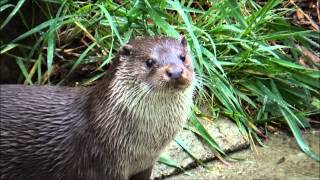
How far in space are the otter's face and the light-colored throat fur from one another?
0.13 feet

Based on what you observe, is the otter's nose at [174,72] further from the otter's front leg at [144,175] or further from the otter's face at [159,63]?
the otter's front leg at [144,175]

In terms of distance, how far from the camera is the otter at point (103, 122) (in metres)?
2.95

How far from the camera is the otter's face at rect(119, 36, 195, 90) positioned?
2.81m

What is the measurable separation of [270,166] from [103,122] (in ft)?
2.95

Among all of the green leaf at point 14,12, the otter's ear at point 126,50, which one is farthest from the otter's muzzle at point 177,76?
the green leaf at point 14,12

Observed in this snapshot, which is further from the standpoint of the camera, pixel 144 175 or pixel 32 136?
pixel 144 175

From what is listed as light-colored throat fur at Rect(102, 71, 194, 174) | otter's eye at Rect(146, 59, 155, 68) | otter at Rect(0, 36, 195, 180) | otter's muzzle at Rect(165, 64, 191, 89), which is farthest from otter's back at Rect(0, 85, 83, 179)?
otter's muzzle at Rect(165, 64, 191, 89)

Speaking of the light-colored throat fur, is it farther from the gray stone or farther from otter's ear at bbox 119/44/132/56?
the gray stone

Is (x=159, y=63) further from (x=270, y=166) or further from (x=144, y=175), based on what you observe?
(x=270, y=166)

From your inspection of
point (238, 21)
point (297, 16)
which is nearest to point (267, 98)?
point (238, 21)

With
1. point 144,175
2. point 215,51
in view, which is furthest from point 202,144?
point 144,175

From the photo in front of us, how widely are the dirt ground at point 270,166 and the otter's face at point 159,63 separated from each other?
64cm

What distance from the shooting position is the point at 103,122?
2986 mm

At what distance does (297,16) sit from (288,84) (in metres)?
0.70
